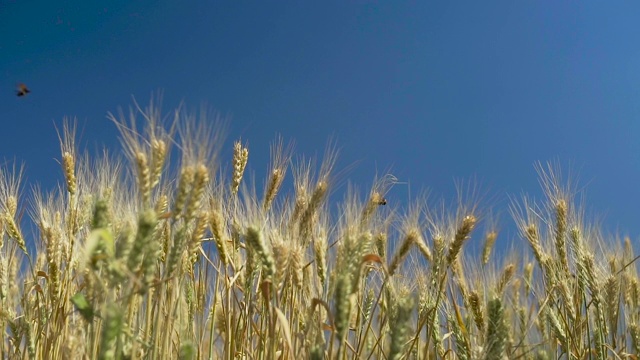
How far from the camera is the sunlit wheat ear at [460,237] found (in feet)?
8.57

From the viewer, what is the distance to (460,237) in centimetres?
262

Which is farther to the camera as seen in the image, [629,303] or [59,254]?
[629,303]

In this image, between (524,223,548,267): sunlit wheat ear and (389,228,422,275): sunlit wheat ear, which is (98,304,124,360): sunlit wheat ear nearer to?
(389,228,422,275): sunlit wheat ear

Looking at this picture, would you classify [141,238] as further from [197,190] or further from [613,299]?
[613,299]

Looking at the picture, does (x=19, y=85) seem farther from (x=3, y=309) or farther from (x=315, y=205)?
(x=315, y=205)

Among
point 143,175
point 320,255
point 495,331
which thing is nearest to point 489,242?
point 320,255

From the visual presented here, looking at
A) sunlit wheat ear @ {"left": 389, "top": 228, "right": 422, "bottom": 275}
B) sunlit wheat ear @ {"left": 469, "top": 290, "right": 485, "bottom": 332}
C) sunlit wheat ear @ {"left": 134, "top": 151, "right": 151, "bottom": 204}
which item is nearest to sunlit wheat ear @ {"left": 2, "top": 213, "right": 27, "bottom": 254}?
sunlit wheat ear @ {"left": 134, "top": 151, "right": 151, "bottom": 204}

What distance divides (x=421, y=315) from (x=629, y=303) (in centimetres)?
159

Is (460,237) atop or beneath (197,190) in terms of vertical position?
atop

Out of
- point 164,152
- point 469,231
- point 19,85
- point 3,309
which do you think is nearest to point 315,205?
point 469,231

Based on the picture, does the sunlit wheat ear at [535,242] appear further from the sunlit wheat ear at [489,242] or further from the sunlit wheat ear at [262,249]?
the sunlit wheat ear at [262,249]

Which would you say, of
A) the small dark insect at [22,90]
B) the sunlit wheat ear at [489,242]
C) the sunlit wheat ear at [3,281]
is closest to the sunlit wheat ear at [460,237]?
the sunlit wheat ear at [489,242]

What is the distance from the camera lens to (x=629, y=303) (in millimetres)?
3697

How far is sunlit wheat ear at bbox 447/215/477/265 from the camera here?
2.61m
